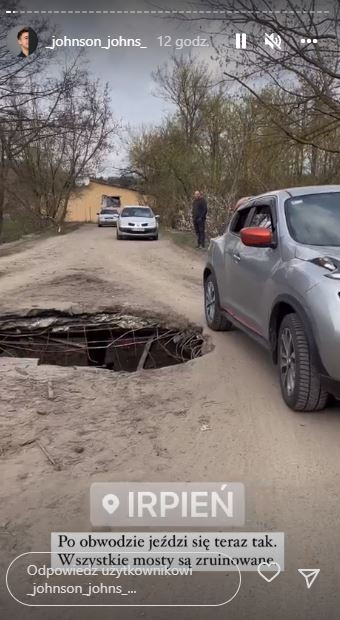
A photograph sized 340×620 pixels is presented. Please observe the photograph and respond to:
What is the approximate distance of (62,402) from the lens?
4785 mm

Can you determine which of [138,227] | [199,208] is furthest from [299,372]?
[138,227]

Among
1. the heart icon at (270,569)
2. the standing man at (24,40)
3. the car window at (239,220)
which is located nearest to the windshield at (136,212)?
the standing man at (24,40)

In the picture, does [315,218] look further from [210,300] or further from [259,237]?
[210,300]

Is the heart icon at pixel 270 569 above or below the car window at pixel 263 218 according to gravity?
below

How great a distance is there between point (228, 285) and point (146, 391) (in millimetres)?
1804

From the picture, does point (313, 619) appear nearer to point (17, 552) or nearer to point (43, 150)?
point (17, 552)

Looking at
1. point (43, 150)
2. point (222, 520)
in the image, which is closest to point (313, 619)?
point (222, 520)

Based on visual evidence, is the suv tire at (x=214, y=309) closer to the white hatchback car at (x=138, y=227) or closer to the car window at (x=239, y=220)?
the car window at (x=239, y=220)

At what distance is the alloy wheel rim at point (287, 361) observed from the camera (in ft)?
14.1

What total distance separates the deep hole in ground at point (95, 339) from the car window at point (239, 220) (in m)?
1.66

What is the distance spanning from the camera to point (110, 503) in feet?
10.5

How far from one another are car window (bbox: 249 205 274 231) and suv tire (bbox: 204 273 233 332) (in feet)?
4.20

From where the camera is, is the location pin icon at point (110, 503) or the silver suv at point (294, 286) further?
the silver suv at point (294, 286)

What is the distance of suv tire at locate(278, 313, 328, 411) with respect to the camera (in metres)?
4.10
